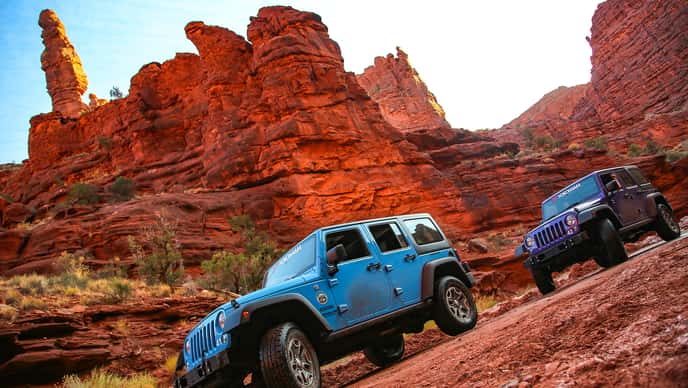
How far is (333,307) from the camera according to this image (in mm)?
5344

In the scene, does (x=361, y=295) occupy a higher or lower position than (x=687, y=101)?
lower

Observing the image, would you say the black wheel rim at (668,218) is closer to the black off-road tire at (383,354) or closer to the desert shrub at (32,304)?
the black off-road tire at (383,354)

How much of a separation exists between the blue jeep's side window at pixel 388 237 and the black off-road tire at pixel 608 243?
15.2ft

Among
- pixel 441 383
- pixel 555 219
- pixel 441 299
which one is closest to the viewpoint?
pixel 441 383

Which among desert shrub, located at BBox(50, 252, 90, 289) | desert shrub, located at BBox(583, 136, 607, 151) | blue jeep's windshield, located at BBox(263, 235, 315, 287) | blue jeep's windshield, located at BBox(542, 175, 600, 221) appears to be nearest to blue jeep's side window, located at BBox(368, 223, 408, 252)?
blue jeep's windshield, located at BBox(263, 235, 315, 287)

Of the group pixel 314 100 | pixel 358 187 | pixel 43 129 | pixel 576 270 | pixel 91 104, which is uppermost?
pixel 91 104

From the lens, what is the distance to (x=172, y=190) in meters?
36.8

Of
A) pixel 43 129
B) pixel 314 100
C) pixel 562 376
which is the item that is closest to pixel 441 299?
pixel 562 376

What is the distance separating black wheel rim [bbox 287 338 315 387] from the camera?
4.53 metres

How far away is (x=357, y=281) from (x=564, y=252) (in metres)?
5.41

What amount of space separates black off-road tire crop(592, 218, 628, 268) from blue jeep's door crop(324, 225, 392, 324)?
5.30 meters

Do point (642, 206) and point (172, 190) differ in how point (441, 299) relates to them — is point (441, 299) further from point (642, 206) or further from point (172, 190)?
point (172, 190)

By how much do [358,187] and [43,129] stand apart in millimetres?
45782

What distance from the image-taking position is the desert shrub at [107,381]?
7227mm
